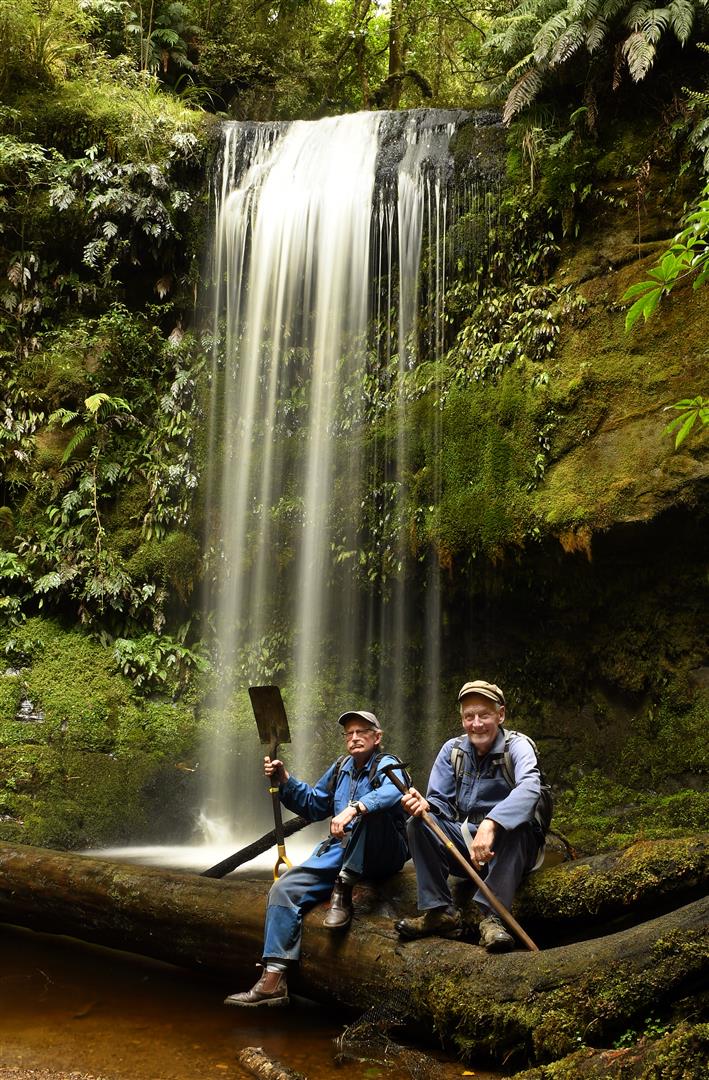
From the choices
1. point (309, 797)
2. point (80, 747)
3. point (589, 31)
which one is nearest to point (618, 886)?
point (309, 797)

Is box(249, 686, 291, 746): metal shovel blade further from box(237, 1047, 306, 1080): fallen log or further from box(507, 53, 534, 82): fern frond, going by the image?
box(507, 53, 534, 82): fern frond

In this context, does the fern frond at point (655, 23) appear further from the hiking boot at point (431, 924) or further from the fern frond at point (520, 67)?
the hiking boot at point (431, 924)

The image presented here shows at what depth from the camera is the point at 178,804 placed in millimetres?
8328

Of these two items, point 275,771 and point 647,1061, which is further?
point 275,771

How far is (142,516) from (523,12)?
684cm

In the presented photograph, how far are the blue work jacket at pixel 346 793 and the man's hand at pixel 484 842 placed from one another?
0.45 m

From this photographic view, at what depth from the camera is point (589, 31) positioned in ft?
25.8

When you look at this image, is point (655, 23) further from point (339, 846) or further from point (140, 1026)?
point (140, 1026)

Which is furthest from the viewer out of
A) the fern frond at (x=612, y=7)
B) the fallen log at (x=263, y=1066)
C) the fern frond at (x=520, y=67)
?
the fern frond at (x=520, y=67)

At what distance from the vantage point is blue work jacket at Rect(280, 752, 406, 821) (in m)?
3.97

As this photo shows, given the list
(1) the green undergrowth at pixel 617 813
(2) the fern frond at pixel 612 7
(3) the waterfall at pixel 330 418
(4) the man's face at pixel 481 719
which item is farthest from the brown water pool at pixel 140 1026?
(2) the fern frond at pixel 612 7

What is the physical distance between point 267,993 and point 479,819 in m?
1.23

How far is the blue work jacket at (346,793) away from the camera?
13.0 ft

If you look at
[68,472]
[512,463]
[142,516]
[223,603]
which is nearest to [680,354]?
[512,463]
